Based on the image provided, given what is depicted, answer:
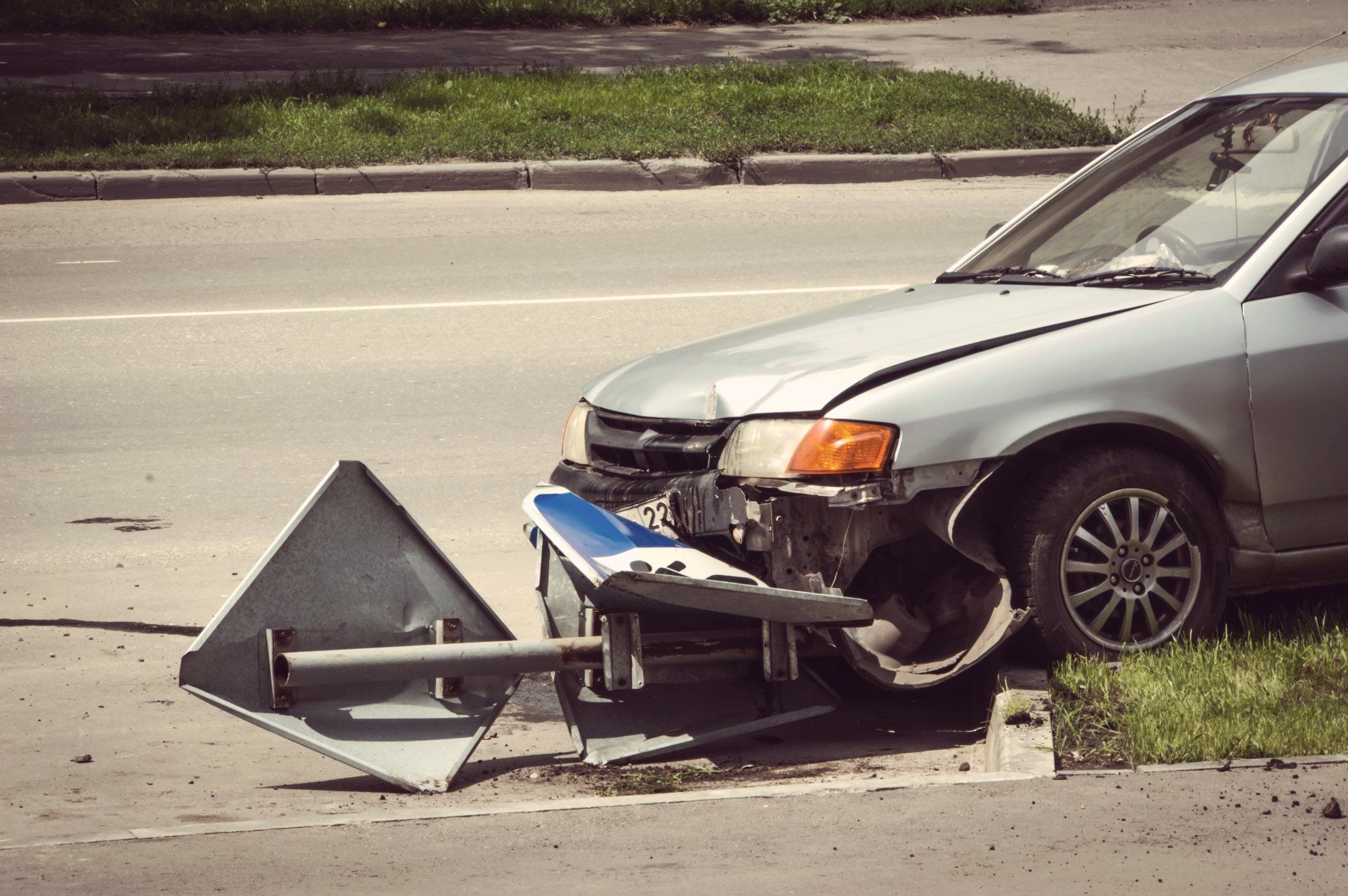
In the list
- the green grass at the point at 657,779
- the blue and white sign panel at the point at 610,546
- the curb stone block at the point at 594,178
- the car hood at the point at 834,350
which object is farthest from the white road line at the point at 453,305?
the green grass at the point at 657,779

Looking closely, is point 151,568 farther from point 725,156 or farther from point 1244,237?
point 725,156

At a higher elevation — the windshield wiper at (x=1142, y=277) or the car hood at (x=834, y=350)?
the windshield wiper at (x=1142, y=277)

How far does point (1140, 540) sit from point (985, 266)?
1370mm

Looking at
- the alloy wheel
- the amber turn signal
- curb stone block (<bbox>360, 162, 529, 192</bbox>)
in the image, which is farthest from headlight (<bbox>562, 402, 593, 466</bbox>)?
curb stone block (<bbox>360, 162, 529, 192</bbox>)

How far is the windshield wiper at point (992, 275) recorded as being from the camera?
532 cm

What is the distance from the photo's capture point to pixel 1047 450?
15.3 ft

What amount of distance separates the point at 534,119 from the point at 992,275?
356 inches

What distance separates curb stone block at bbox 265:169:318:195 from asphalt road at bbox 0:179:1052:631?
0.19 meters

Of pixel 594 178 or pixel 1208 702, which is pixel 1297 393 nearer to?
pixel 1208 702

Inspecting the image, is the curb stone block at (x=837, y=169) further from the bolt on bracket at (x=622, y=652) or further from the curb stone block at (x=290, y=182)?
the bolt on bracket at (x=622, y=652)

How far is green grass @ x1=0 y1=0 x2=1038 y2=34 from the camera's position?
1781 centimetres

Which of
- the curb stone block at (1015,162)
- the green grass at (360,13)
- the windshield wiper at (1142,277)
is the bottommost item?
the curb stone block at (1015,162)

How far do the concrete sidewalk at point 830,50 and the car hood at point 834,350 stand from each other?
34.5 ft

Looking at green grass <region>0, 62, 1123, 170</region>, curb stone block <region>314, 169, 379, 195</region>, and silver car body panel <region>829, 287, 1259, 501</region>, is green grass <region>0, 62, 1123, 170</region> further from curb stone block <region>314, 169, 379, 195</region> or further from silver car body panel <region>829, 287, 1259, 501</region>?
silver car body panel <region>829, 287, 1259, 501</region>
